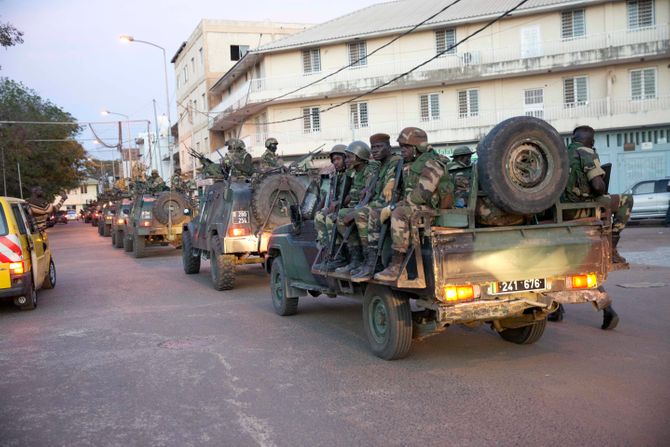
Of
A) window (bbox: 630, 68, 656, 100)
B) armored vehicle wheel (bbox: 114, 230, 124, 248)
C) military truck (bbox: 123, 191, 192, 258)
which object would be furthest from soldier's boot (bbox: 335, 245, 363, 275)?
window (bbox: 630, 68, 656, 100)

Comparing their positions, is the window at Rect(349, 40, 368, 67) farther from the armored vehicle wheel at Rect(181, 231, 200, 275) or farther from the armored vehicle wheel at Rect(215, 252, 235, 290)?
the armored vehicle wheel at Rect(215, 252, 235, 290)

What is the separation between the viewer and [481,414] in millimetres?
4750

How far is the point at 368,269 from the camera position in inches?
252

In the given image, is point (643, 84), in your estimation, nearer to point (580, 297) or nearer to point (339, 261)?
point (339, 261)

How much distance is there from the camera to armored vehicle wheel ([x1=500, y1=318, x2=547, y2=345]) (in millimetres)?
6586

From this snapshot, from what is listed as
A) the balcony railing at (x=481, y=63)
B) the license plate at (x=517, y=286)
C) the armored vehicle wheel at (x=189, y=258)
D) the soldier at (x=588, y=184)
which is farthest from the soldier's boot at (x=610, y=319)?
the balcony railing at (x=481, y=63)

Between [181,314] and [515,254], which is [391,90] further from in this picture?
[515,254]

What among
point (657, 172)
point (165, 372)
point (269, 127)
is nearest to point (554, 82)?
Answer: point (657, 172)

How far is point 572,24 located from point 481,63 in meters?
4.58

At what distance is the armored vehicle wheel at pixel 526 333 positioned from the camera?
6.59 metres

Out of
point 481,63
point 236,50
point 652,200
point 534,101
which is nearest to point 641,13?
point 534,101

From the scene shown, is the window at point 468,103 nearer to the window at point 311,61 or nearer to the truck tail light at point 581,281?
the window at point 311,61

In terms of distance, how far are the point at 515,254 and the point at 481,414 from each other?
1.56 m

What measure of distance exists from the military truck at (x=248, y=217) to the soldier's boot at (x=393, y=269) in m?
5.85
